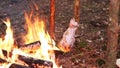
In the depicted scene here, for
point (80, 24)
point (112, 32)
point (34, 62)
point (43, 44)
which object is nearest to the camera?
point (112, 32)

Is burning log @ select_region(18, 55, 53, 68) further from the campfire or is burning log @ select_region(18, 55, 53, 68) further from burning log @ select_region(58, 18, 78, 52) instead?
burning log @ select_region(58, 18, 78, 52)

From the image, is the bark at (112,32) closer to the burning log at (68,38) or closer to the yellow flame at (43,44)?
the yellow flame at (43,44)

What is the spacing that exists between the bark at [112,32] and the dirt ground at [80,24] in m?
1.11

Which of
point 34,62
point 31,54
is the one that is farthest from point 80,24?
point 34,62

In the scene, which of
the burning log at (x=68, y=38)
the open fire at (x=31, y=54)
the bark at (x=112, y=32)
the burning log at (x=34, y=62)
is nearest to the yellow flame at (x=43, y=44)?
the open fire at (x=31, y=54)

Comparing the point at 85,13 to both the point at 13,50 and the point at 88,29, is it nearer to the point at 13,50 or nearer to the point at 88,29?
the point at 88,29

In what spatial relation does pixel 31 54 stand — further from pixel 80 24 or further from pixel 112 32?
pixel 80 24

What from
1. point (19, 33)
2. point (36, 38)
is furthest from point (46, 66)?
point (19, 33)

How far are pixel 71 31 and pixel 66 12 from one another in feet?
11.3

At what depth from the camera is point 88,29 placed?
33.5ft

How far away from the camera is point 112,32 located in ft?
20.7

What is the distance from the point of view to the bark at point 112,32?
6.11 m

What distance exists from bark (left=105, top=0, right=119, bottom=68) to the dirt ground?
1.11 m

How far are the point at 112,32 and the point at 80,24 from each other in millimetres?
4290
